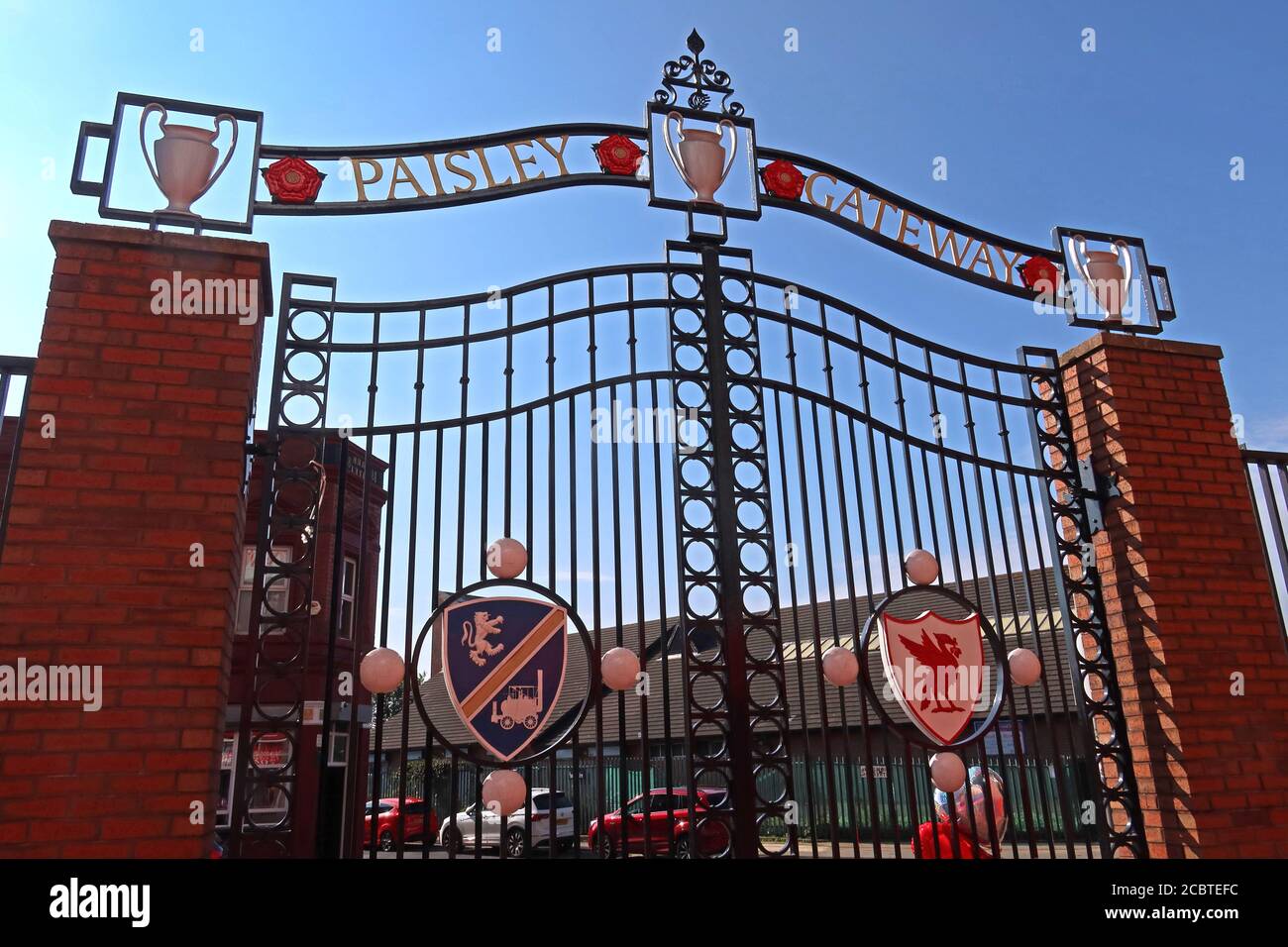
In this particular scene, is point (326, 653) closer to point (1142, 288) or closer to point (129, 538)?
point (129, 538)

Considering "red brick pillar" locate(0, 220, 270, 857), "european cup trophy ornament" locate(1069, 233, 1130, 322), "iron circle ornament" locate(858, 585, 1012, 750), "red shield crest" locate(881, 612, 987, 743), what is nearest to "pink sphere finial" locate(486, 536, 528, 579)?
"red brick pillar" locate(0, 220, 270, 857)

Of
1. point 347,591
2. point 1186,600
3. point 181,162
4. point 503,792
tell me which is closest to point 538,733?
point 503,792

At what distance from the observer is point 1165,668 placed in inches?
182

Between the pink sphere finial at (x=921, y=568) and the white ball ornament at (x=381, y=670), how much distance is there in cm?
257

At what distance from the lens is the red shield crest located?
14.4 feet

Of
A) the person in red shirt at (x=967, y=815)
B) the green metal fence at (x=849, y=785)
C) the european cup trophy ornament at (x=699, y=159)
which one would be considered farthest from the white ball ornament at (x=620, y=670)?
the european cup trophy ornament at (x=699, y=159)

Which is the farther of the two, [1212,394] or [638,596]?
[1212,394]

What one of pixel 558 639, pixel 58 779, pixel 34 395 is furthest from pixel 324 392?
pixel 58 779

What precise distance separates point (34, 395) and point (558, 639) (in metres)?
2.26

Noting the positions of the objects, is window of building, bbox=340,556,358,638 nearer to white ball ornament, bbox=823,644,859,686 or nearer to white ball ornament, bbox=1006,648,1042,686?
white ball ornament, bbox=823,644,859,686

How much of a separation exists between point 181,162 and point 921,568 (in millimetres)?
4081

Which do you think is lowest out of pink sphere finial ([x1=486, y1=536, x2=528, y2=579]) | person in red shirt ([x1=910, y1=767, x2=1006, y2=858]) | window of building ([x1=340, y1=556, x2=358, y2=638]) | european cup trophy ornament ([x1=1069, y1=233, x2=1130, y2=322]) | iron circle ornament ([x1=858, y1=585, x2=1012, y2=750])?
person in red shirt ([x1=910, y1=767, x2=1006, y2=858])

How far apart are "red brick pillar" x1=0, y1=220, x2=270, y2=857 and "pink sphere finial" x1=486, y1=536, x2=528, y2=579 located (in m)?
1.03

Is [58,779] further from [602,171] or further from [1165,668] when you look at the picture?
[1165,668]
